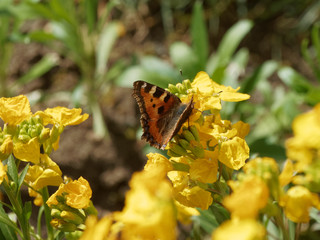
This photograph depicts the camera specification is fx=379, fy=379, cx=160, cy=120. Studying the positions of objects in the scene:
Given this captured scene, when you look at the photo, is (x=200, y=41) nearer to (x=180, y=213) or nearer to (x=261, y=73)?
(x=261, y=73)

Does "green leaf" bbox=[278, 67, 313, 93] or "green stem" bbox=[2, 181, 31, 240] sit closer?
"green stem" bbox=[2, 181, 31, 240]

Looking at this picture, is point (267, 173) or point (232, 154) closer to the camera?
point (267, 173)

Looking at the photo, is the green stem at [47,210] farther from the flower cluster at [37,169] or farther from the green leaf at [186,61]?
the green leaf at [186,61]

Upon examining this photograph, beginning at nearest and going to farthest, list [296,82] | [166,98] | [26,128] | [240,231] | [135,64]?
[240,231]
[26,128]
[166,98]
[296,82]
[135,64]

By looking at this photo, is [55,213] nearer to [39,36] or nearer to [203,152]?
[203,152]

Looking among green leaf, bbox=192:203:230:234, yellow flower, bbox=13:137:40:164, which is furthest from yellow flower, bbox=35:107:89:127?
green leaf, bbox=192:203:230:234

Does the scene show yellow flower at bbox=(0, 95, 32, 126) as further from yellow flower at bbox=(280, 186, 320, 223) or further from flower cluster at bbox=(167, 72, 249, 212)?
yellow flower at bbox=(280, 186, 320, 223)

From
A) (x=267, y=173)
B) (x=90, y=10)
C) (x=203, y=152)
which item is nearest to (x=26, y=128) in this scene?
(x=203, y=152)
